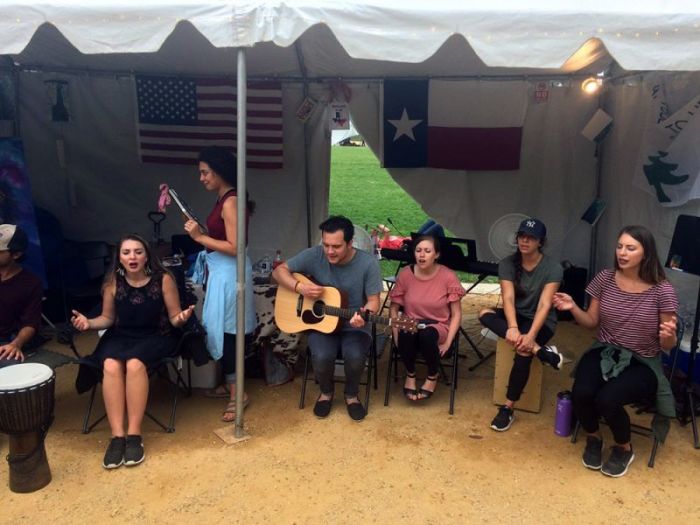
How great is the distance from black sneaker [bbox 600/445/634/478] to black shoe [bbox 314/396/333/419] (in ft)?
5.35

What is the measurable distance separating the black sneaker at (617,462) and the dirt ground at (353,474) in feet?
0.12

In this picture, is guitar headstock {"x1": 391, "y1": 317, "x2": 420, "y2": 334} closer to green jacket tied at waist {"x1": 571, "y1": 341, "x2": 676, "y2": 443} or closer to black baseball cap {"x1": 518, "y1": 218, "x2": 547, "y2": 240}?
black baseball cap {"x1": 518, "y1": 218, "x2": 547, "y2": 240}

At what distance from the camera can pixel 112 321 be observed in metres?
3.55

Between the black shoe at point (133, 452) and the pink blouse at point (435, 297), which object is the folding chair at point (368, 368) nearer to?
the pink blouse at point (435, 297)

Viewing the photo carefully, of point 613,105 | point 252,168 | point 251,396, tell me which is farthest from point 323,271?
point 613,105

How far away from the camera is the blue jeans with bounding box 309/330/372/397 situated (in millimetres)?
3748

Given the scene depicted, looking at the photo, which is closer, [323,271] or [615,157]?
[323,271]

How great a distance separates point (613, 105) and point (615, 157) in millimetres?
500

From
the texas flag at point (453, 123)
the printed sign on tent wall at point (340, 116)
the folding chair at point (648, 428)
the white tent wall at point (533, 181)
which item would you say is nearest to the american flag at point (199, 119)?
the printed sign on tent wall at point (340, 116)

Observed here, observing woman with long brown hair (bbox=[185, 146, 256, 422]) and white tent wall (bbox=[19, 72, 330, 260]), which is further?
white tent wall (bbox=[19, 72, 330, 260])

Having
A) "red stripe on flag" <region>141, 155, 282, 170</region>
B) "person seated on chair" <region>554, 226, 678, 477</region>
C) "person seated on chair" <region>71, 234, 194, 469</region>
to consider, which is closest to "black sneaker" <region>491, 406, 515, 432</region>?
"person seated on chair" <region>554, 226, 678, 477</region>

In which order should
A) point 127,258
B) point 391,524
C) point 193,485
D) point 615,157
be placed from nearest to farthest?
1. point 391,524
2. point 193,485
3. point 127,258
4. point 615,157

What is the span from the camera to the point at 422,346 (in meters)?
3.85

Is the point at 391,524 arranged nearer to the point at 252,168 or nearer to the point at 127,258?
the point at 127,258
